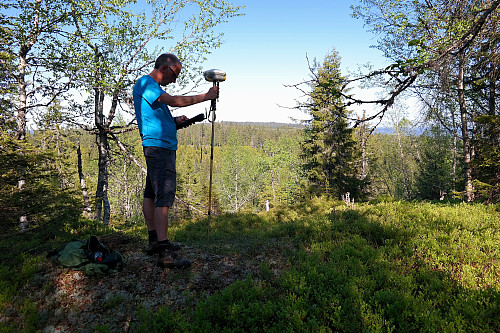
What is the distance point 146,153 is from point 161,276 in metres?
1.90

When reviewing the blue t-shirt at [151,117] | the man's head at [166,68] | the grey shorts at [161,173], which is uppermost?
the man's head at [166,68]

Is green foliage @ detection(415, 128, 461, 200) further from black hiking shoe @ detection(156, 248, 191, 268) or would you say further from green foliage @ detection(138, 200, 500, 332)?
black hiking shoe @ detection(156, 248, 191, 268)

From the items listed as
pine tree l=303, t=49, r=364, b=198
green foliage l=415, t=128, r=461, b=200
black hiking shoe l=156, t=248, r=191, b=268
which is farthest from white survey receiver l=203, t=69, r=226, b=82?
green foliage l=415, t=128, r=461, b=200

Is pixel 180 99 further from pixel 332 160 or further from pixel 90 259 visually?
pixel 332 160

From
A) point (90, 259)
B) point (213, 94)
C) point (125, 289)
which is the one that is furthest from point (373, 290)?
point (90, 259)

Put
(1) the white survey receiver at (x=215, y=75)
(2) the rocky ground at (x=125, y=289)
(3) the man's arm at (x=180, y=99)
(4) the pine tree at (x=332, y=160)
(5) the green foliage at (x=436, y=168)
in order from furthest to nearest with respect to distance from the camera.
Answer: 1. (5) the green foliage at (x=436, y=168)
2. (4) the pine tree at (x=332, y=160)
3. (1) the white survey receiver at (x=215, y=75)
4. (3) the man's arm at (x=180, y=99)
5. (2) the rocky ground at (x=125, y=289)

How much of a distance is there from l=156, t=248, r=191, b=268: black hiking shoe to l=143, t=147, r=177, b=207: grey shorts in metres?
0.79

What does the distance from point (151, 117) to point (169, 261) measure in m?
2.27

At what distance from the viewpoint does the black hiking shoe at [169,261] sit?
12.2 feet

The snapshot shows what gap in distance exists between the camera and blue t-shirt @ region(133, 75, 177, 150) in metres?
3.58

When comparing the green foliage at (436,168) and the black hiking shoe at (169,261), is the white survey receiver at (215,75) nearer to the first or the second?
the black hiking shoe at (169,261)

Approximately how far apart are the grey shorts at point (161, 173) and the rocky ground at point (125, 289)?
3.78ft

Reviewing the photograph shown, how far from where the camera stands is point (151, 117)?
3633mm

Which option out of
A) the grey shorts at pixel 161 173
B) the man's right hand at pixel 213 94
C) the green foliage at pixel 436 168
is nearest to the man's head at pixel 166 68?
the man's right hand at pixel 213 94
